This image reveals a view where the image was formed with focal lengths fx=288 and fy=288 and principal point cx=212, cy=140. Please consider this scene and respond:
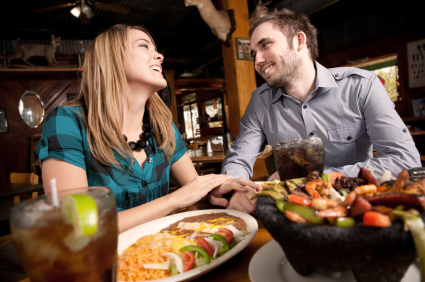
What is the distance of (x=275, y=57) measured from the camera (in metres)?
1.97

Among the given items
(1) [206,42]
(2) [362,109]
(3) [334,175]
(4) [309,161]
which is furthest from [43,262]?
(1) [206,42]

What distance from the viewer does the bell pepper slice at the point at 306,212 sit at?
1.50 feet

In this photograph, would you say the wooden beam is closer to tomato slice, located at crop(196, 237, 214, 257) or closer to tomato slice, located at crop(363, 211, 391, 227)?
tomato slice, located at crop(196, 237, 214, 257)

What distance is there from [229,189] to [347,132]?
1003 millimetres

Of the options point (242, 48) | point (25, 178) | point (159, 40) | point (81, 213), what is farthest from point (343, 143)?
point (159, 40)

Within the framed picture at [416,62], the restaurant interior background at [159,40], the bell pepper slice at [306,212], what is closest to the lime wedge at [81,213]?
the bell pepper slice at [306,212]

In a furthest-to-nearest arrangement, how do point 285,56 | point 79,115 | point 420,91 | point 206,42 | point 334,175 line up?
1. point 206,42
2. point 420,91
3. point 285,56
4. point 79,115
5. point 334,175

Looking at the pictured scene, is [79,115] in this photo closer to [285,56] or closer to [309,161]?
[309,161]

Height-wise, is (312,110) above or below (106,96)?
below

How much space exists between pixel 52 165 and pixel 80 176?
122mm

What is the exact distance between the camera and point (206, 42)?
32.2 ft

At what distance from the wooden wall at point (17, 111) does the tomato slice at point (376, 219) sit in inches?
363

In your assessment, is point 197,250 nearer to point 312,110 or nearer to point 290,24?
point 312,110

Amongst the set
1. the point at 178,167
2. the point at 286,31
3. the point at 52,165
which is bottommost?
the point at 178,167
